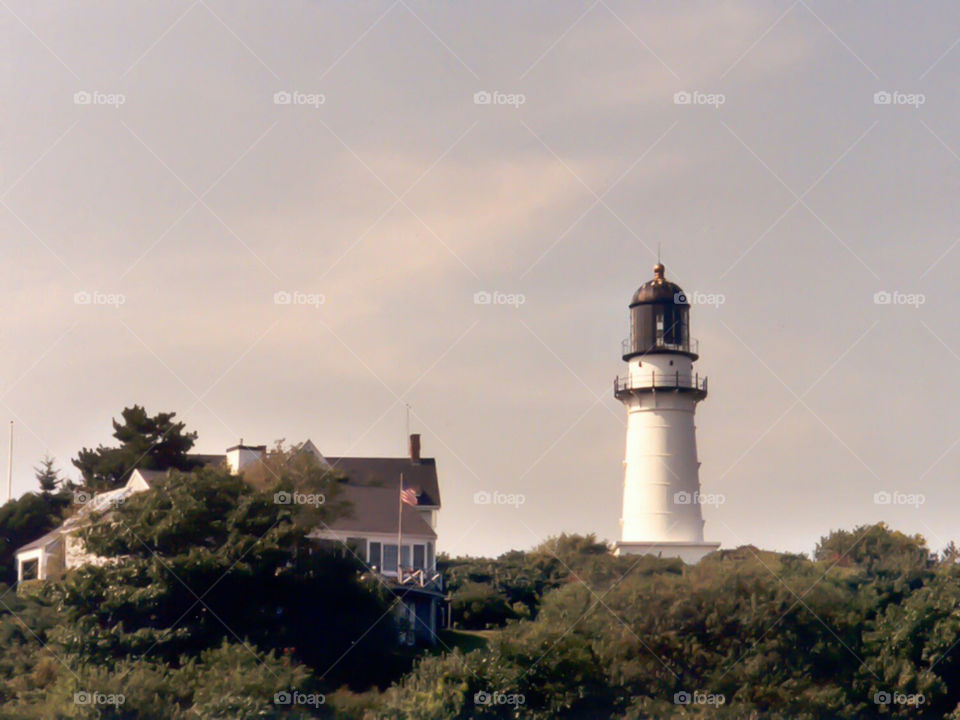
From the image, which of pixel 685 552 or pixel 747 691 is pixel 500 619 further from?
pixel 747 691

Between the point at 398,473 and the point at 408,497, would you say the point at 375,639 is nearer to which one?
the point at 408,497

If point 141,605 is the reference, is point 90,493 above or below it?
above

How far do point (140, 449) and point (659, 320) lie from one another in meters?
23.6

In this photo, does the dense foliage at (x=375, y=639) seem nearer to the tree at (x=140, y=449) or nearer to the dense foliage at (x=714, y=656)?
the dense foliage at (x=714, y=656)

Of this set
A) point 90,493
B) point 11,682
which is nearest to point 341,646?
point 11,682

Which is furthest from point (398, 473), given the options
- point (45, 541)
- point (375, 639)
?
point (375, 639)

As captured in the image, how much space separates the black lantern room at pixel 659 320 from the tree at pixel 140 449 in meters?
20.2

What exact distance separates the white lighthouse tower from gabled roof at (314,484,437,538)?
37.1 feet

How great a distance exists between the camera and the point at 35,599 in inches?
1770

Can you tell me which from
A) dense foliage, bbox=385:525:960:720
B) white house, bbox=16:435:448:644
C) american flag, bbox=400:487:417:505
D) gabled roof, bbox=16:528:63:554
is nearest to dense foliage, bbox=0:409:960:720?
dense foliage, bbox=385:525:960:720

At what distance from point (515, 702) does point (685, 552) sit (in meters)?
21.9

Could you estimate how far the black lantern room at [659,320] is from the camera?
5984cm

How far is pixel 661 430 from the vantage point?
5938 centimetres

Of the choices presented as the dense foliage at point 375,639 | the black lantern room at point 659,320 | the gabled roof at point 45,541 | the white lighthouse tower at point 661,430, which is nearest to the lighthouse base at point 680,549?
the white lighthouse tower at point 661,430
